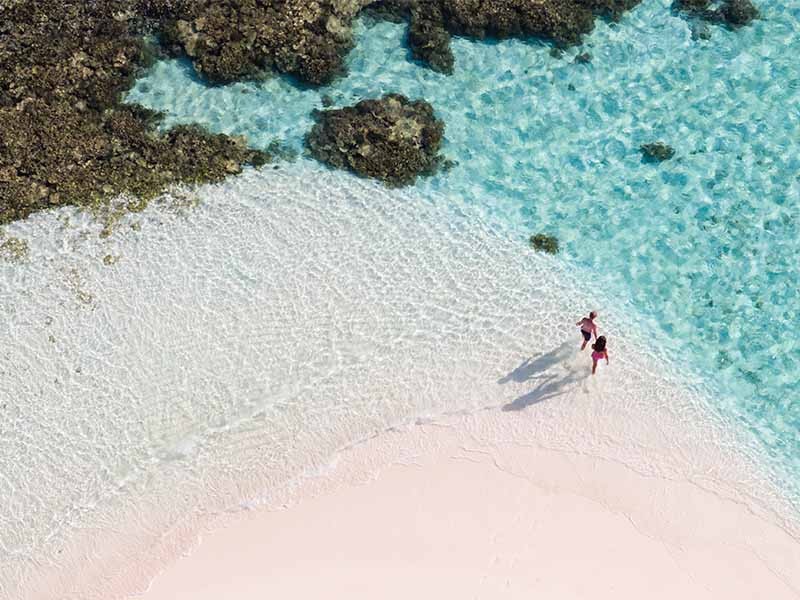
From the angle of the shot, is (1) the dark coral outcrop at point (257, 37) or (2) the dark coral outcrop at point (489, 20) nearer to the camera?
(1) the dark coral outcrop at point (257, 37)

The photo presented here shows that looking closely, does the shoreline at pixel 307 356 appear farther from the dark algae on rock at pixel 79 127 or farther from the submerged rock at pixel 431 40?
the submerged rock at pixel 431 40

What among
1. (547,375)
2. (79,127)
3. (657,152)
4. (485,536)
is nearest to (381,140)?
(657,152)

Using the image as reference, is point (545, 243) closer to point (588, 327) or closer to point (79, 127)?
point (588, 327)

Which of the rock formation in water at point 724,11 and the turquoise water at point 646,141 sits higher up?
the rock formation in water at point 724,11

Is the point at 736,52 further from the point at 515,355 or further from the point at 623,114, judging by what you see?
the point at 515,355

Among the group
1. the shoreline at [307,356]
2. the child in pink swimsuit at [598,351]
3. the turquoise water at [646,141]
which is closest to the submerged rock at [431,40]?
the turquoise water at [646,141]
